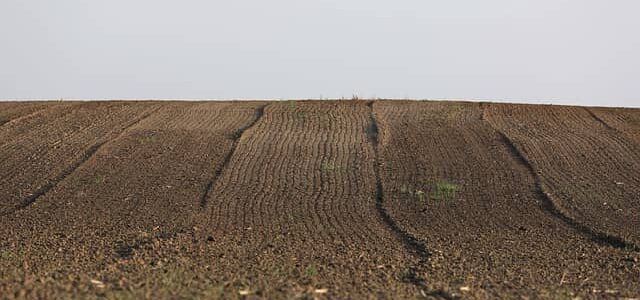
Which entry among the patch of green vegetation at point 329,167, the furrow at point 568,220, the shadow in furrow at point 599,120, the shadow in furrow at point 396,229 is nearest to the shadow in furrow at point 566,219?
the furrow at point 568,220

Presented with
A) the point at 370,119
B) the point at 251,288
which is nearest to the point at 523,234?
the point at 251,288

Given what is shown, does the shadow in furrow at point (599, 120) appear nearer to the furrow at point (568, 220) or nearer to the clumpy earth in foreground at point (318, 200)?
the clumpy earth in foreground at point (318, 200)

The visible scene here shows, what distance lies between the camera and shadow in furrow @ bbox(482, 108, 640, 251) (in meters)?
14.2

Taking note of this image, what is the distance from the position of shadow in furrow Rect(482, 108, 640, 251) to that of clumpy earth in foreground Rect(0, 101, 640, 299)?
0.17ft

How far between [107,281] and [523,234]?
7523 mm

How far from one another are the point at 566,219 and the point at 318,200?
441 cm

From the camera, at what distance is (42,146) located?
2255 cm

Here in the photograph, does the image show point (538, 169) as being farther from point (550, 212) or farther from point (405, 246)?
point (405, 246)

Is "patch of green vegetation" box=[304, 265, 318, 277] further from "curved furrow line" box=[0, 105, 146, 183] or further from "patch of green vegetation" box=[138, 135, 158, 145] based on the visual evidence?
"patch of green vegetation" box=[138, 135, 158, 145]

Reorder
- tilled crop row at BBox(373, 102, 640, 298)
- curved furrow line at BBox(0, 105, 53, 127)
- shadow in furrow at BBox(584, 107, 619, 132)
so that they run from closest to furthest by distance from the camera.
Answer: tilled crop row at BBox(373, 102, 640, 298) < shadow in furrow at BBox(584, 107, 619, 132) < curved furrow line at BBox(0, 105, 53, 127)

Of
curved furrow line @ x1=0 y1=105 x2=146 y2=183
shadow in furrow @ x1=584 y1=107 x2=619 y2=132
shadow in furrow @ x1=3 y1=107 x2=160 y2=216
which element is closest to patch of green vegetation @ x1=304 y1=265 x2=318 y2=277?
shadow in furrow @ x1=3 y1=107 x2=160 y2=216

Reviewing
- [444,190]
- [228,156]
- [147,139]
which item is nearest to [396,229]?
[444,190]

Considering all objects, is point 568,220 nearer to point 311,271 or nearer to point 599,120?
point 311,271

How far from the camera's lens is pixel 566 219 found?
16.0m
